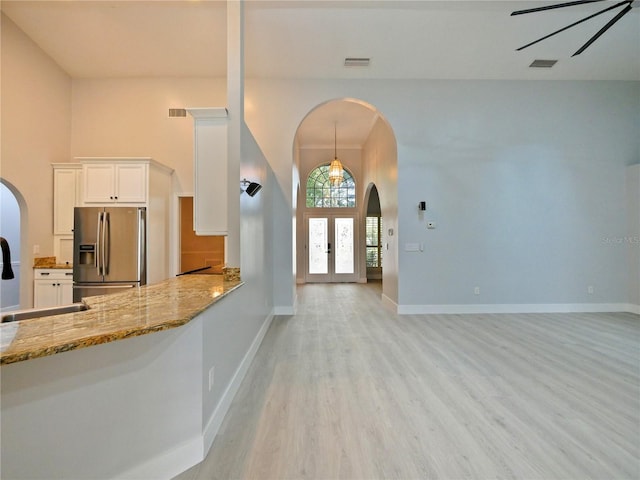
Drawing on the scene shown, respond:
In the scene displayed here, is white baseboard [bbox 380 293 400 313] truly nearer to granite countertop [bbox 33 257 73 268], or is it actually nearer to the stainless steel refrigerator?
the stainless steel refrigerator

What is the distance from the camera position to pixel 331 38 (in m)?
4.09

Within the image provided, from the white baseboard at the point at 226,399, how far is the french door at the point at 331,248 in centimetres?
588

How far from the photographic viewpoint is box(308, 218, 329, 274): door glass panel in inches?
369

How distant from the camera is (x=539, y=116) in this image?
5262 millimetres

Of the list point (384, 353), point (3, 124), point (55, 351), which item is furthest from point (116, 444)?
point (3, 124)

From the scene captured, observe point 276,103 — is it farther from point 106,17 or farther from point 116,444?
point 116,444

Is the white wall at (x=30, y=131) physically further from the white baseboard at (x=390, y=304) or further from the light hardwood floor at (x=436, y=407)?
the white baseboard at (x=390, y=304)

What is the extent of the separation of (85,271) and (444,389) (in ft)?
16.0

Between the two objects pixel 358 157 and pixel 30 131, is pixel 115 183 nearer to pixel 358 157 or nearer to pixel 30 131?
pixel 30 131

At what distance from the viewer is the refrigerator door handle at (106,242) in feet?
14.4

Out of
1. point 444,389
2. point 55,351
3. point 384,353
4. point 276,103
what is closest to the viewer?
point 55,351

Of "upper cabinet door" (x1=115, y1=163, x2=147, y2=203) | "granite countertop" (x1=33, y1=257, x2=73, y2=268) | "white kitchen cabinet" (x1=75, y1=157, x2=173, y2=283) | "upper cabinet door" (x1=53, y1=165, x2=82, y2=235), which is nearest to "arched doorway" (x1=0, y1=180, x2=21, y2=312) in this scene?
"granite countertop" (x1=33, y1=257, x2=73, y2=268)

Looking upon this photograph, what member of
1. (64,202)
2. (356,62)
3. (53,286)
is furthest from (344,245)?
(53,286)

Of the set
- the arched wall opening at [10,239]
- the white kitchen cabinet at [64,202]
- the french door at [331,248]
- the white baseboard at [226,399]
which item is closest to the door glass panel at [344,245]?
the french door at [331,248]
